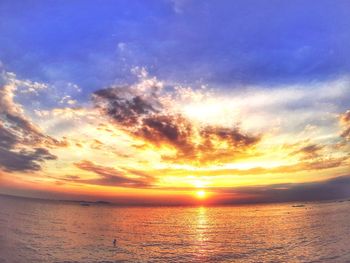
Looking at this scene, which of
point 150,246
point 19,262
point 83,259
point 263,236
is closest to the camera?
point 19,262

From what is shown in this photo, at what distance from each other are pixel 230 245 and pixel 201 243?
7022 mm

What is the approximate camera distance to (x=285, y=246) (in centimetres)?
5872

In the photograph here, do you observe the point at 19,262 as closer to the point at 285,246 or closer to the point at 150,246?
the point at 150,246

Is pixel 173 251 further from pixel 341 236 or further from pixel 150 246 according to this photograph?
pixel 341 236

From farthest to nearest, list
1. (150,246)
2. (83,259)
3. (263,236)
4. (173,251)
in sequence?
(263,236) < (150,246) < (173,251) < (83,259)

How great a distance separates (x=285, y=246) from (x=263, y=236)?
1566 cm

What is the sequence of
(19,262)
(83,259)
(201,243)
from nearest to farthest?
(19,262) → (83,259) → (201,243)

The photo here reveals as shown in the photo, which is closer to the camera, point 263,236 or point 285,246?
point 285,246

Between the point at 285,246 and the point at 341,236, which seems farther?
the point at 341,236

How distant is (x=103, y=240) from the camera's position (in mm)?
67562

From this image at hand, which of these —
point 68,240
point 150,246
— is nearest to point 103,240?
point 68,240

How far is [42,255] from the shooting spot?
48.5 metres

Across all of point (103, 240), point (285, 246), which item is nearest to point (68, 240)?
point (103, 240)

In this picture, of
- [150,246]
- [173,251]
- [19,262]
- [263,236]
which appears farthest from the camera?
[263,236]
